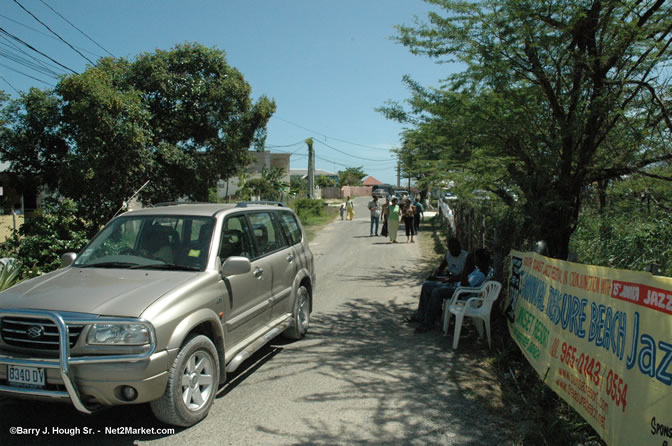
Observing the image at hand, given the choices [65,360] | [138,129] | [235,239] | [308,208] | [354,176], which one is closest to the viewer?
[65,360]

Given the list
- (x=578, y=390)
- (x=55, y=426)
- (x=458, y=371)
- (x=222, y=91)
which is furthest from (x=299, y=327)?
(x=222, y=91)

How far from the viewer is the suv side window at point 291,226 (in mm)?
6756

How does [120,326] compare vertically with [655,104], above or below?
below

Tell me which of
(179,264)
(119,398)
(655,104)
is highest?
(655,104)

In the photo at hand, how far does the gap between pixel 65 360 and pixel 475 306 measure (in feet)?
16.4

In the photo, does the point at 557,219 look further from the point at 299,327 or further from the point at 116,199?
the point at 116,199

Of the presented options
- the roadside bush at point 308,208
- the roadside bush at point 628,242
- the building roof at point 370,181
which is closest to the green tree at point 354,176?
the building roof at point 370,181

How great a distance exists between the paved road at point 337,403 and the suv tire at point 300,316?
0.13 meters

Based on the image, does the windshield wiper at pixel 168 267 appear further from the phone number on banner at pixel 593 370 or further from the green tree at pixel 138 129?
the green tree at pixel 138 129

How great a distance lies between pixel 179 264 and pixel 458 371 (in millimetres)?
3233

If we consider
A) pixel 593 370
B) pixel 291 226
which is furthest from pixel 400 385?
pixel 291 226

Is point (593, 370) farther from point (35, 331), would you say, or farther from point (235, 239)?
point (35, 331)

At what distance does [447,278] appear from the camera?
769 cm

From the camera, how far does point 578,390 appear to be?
3865 millimetres
